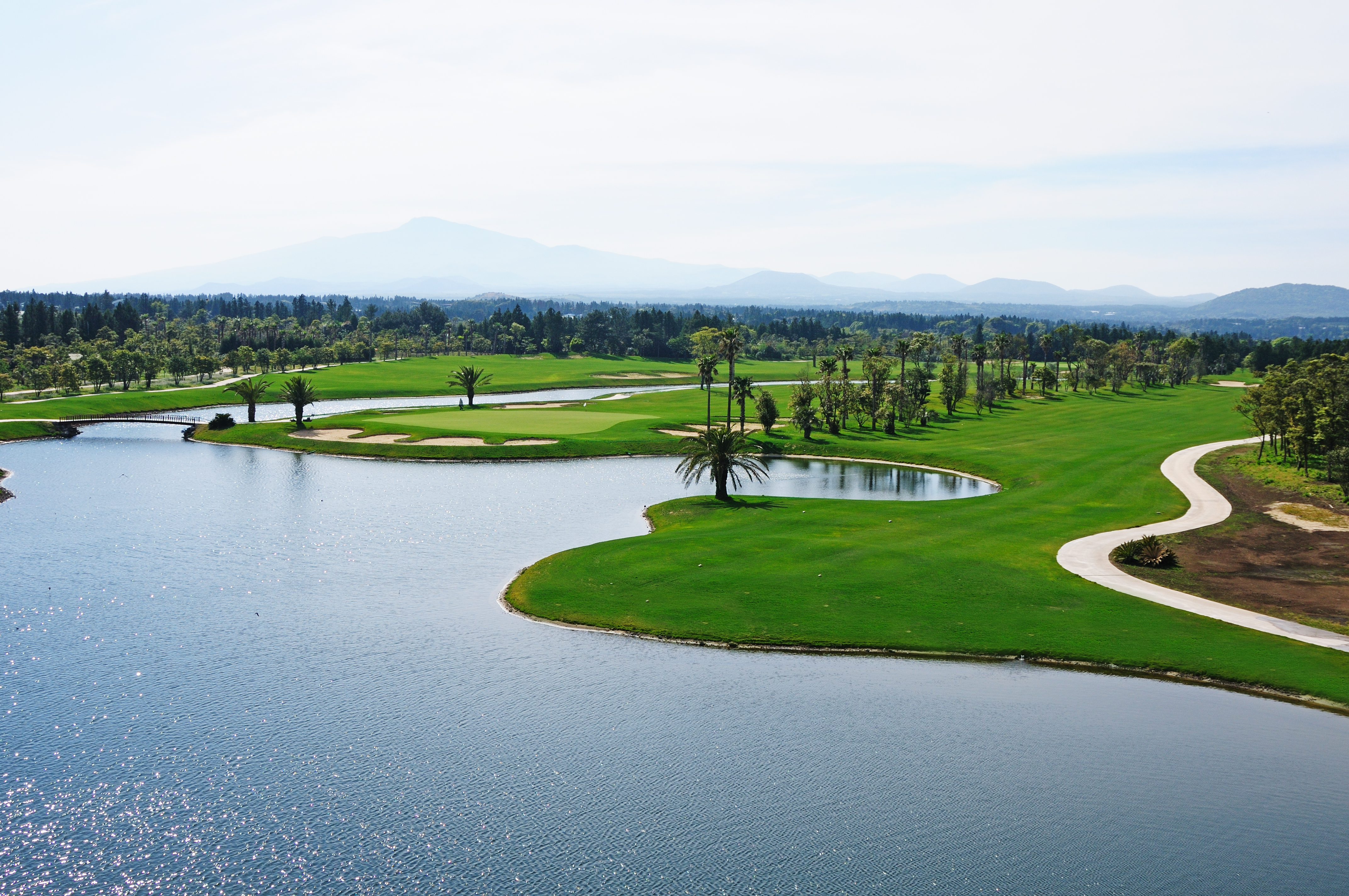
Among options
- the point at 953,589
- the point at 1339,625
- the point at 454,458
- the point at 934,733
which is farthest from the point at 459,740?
A: the point at 454,458

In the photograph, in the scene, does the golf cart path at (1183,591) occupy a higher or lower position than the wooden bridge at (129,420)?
lower

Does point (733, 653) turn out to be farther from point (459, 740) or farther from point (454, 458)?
point (454, 458)

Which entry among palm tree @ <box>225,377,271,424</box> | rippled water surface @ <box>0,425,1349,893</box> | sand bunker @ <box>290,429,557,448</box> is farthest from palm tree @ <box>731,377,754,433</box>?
rippled water surface @ <box>0,425,1349,893</box>

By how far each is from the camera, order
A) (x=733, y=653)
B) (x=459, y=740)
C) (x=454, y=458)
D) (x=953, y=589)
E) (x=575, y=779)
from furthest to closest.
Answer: (x=454, y=458) < (x=953, y=589) < (x=733, y=653) < (x=459, y=740) < (x=575, y=779)

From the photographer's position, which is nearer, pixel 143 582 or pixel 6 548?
pixel 143 582

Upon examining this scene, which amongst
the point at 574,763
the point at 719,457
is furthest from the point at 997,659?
the point at 719,457

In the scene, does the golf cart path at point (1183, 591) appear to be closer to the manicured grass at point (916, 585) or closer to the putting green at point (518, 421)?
the manicured grass at point (916, 585)

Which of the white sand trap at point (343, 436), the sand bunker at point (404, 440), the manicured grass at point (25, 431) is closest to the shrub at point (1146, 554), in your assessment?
the sand bunker at point (404, 440)
